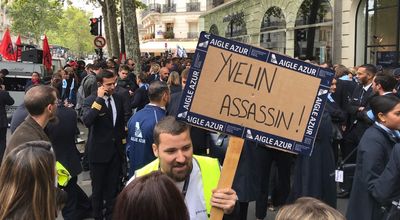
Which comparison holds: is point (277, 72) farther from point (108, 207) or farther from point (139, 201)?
point (108, 207)

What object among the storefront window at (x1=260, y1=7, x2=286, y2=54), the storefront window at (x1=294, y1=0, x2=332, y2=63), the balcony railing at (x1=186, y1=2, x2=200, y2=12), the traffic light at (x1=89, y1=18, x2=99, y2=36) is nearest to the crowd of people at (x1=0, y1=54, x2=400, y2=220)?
the storefront window at (x1=294, y1=0, x2=332, y2=63)

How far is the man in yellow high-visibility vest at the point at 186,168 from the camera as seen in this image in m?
2.88

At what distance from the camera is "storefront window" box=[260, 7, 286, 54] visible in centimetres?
2295

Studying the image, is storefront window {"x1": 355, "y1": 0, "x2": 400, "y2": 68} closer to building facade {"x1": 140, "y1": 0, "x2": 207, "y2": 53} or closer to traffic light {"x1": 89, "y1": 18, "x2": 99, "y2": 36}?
traffic light {"x1": 89, "y1": 18, "x2": 99, "y2": 36}

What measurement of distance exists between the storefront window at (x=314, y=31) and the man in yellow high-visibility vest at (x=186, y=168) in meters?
15.9

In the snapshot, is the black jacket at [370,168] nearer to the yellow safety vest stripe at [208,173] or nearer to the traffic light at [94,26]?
the yellow safety vest stripe at [208,173]

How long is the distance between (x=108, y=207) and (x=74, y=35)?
350 feet

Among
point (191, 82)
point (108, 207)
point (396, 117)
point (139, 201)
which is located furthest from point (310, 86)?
point (108, 207)

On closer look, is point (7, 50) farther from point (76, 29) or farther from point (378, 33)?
point (76, 29)

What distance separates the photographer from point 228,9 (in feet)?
106

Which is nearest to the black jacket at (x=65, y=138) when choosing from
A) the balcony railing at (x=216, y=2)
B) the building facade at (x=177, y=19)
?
the balcony railing at (x=216, y=2)

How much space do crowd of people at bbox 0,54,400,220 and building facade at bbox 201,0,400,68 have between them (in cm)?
796

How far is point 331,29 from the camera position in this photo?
18297 mm

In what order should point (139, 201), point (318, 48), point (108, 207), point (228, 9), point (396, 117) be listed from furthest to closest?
point (228, 9)
point (318, 48)
point (108, 207)
point (396, 117)
point (139, 201)
